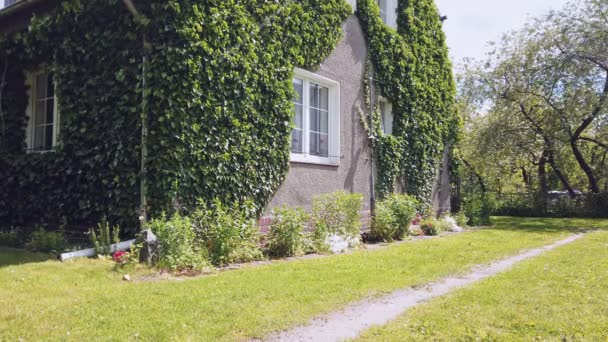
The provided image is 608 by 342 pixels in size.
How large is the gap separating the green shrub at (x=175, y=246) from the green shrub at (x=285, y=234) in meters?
1.53

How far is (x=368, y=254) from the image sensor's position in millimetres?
7734

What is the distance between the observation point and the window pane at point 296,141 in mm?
8855

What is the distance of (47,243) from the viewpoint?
6789 mm

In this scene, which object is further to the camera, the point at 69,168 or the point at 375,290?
the point at 69,168

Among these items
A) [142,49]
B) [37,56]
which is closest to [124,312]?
[142,49]

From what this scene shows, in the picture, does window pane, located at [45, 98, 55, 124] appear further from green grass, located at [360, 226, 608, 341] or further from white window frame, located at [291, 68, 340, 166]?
green grass, located at [360, 226, 608, 341]

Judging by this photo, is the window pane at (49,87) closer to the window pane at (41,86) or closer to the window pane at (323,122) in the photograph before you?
the window pane at (41,86)

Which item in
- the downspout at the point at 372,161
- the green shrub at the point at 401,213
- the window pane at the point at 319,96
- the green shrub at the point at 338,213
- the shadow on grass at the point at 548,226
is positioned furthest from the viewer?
the shadow on grass at the point at 548,226

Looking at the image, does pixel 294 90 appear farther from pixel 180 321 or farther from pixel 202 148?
pixel 180 321

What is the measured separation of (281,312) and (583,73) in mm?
21544

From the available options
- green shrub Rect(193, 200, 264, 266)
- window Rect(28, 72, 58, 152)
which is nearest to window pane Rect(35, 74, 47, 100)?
window Rect(28, 72, 58, 152)

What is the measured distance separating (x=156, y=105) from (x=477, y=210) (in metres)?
12.4

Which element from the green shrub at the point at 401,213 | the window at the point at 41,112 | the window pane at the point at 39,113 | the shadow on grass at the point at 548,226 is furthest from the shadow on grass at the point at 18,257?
the shadow on grass at the point at 548,226

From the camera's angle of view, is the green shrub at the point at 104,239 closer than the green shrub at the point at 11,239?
Yes
